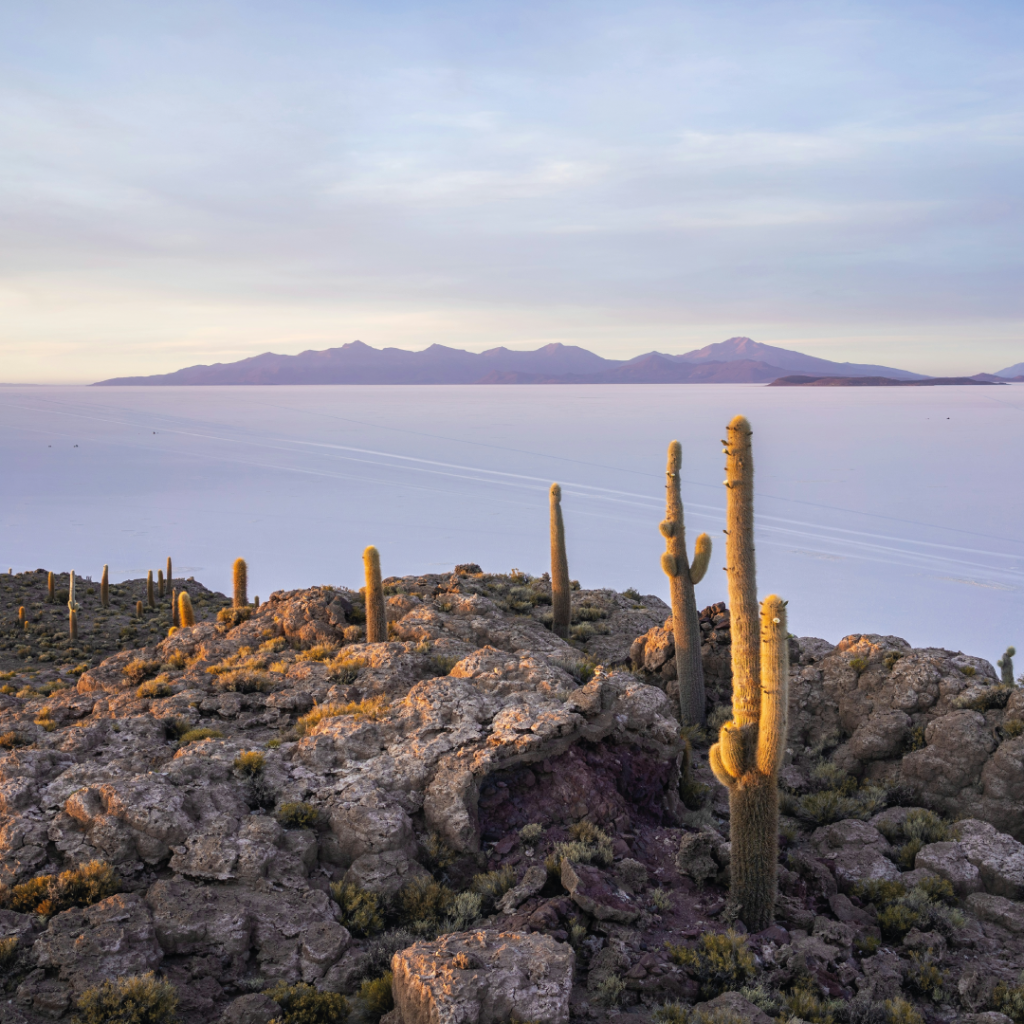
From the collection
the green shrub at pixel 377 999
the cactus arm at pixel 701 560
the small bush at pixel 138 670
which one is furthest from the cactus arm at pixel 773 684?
the small bush at pixel 138 670

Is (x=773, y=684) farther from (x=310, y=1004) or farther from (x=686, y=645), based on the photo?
(x=686, y=645)

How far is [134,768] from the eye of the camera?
11055mm

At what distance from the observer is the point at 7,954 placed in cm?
743

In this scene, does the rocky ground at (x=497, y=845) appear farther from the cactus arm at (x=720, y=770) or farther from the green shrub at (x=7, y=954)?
the cactus arm at (x=720, y=770)

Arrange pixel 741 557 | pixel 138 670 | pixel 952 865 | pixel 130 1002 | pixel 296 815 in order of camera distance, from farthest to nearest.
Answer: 1. pixel 138 670
2. pixel 952 865
3. pixel 296 815
4. pixel 741 557
5. pixel 130 1002

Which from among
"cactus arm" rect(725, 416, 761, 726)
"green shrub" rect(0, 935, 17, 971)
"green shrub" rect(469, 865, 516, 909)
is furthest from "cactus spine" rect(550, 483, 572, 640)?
"green shrub" rect(0, 935, 17, 971)

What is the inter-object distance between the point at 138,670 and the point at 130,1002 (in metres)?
12.0

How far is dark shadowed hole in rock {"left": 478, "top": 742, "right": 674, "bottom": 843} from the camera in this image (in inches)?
432

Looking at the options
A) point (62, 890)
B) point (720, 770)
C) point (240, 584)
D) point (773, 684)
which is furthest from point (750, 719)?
point (240, 584)

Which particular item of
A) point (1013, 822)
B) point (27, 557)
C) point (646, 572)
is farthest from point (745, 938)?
point (27, 557)

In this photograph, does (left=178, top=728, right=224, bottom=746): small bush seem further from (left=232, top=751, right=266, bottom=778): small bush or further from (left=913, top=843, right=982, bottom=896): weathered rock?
(left=913, top=843, right=982, bottom=896): weathered rock

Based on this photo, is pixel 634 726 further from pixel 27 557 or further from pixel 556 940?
pixel 27 557

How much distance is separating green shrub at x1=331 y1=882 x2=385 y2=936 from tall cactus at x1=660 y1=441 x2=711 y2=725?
8.96 metres

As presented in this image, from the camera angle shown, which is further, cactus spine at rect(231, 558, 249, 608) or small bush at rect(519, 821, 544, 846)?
cactus spine at rect(231, 558, 249, 608)
